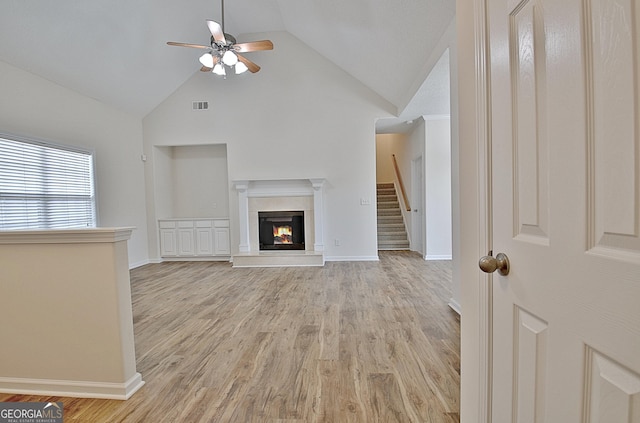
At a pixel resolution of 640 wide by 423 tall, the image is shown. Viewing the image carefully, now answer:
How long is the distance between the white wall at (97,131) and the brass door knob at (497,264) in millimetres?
5166

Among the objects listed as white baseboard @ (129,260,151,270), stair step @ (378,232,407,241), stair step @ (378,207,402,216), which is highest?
stair step @ (378,207,402,216)

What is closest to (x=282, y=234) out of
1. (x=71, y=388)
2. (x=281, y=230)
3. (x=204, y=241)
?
(x=281, y=230)

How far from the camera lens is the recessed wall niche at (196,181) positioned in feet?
21.3

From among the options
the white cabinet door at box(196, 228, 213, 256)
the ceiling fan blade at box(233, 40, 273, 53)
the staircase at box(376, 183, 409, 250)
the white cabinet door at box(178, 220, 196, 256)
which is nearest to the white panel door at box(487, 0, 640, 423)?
the ceiling fan blade at box(233, 40, 273, 53)

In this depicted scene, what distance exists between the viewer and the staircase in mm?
7027

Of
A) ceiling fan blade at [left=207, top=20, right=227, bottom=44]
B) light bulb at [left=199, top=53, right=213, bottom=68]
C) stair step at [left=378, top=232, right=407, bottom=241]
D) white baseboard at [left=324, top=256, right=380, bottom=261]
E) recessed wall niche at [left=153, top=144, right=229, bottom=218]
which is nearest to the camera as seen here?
ceiling fan blade at [left=207, top=20, right=227, bottom=44]

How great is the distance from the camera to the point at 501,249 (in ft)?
3.04

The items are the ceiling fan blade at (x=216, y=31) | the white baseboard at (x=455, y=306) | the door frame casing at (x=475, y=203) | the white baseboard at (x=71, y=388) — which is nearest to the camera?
the door frame casing at (x=475, y=203)

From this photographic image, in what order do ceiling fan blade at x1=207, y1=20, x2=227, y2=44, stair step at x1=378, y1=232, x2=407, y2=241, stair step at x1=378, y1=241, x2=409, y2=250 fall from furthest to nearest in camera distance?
stair step at x1=378, y1=232, x2=407, y2=241, stair step at x1=378, y1=241, x2=409, y2=250, ceiling fan blade at x1=207, y1=20, x2=227, y2=44

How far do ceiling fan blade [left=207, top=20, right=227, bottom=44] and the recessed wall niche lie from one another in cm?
295

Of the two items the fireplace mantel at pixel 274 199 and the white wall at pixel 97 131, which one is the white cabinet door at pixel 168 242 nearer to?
the white wall at pixel 97 131

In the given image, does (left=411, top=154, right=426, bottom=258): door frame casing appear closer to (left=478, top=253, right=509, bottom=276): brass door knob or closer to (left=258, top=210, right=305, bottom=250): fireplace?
(left=258, top=210, right=305, bottom=250): fireplace

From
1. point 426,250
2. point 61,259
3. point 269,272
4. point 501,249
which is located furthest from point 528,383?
point 426,250

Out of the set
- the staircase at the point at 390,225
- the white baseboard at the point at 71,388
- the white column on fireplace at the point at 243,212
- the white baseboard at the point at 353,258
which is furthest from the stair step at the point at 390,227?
the white baseboard at the point at 71,388
